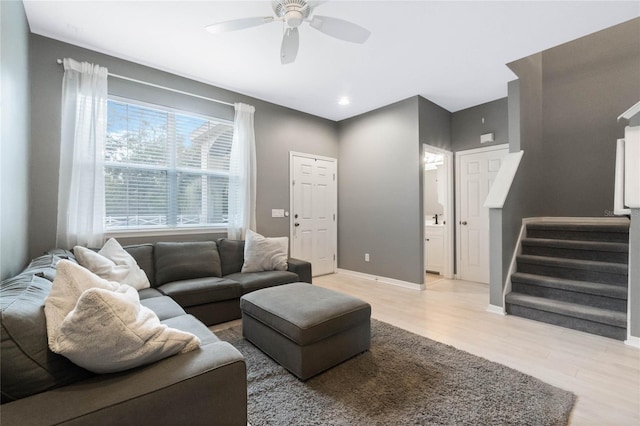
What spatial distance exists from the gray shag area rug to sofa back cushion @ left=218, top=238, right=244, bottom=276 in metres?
1.36

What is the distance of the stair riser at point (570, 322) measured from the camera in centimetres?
249

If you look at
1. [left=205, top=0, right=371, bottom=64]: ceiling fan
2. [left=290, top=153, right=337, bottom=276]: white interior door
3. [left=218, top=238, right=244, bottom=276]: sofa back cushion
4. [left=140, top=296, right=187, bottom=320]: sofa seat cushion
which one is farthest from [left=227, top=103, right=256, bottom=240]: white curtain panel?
[left=205, top=0, right=371, bottom=64]: ceiling fan

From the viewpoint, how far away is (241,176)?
3.83 m

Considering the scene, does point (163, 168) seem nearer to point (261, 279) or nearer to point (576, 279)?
point (261, 279)

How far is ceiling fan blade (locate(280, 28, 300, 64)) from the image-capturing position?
2.11 m

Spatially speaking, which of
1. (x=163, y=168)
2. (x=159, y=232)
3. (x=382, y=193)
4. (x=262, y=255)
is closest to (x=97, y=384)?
(x=262, y=255)

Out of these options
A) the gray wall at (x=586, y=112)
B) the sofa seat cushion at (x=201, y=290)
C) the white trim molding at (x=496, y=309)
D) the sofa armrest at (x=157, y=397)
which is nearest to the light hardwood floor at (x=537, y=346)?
the white trim molding at (x=496, y=309)

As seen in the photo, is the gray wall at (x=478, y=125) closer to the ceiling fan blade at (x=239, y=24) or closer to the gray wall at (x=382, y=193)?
the gray wall at (x=382, y=193)

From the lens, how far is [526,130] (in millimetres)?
3688

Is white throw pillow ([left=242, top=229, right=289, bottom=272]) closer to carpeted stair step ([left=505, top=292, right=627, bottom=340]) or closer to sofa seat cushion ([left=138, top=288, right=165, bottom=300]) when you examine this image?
sofa seat cushion ([left=138, top=288, right=165, bottom=300])

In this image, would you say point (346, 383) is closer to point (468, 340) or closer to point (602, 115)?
point (468, 340)

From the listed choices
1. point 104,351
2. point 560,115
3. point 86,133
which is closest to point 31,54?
point 86,133

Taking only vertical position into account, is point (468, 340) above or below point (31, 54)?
below

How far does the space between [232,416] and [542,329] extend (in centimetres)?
294
